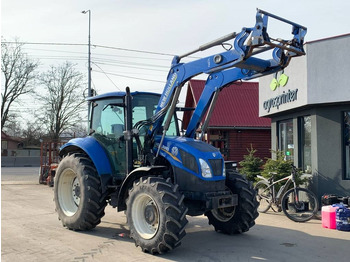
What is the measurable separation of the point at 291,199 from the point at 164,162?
4.12m

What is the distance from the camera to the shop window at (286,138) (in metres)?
12.0

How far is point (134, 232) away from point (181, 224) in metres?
0.97

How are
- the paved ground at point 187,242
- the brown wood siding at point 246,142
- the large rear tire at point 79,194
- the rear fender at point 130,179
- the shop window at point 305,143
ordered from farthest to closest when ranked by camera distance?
1. the brown wood siding at point 246,142
2. the shop window at point 305,143
3. the large rear tire at point 79,194
4. the rear fender at point 130,179
5. the paved ground at point 187,242

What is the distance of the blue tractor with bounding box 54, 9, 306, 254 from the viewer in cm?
579

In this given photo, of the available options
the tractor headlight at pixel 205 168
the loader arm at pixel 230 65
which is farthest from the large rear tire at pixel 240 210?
the loader arm at pixel 230 65

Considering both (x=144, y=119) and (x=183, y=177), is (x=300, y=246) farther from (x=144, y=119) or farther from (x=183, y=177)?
(x=144, y=119)

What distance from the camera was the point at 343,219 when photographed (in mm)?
7887

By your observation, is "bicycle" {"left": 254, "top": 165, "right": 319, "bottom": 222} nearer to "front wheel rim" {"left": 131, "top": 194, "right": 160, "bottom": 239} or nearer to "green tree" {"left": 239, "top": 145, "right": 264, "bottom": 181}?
"green tree" {"left": 239, "top": 145, "right": 264, "bottom": 181}

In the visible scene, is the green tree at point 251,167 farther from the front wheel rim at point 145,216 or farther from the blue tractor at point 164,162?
the front wheel rim at point 145,216

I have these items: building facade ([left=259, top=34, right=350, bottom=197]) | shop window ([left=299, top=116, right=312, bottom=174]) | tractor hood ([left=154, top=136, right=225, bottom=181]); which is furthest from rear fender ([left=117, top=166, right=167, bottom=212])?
shop window ([left=299, top=116, right=312, bottom=174])

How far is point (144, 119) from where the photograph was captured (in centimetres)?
749

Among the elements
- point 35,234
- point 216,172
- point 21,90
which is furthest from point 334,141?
point 21,90

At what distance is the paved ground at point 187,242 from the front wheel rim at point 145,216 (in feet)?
1.04

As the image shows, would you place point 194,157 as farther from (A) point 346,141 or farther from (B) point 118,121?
(A) point 346,141
